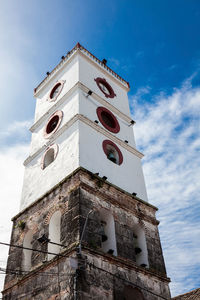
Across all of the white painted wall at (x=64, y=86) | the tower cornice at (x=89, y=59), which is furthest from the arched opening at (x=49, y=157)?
the tower cornice at (x=89, y=59)

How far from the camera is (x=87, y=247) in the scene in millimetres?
13562

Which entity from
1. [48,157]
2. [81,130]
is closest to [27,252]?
[48,157]

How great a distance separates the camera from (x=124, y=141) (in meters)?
20.9

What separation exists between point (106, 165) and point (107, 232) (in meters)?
3.74

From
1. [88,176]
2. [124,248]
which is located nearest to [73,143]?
[88,176]

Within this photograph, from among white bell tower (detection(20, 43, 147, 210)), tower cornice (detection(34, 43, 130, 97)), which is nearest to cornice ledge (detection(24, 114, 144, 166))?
white bell tower (detection(20, 43, 147, 210))

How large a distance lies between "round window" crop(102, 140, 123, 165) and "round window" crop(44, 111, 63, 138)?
3437 millimetres

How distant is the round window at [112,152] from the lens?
19344mm

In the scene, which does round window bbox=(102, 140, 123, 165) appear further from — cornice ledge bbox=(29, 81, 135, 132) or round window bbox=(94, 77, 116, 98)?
round window bbox=(94, 77, 116, 98)

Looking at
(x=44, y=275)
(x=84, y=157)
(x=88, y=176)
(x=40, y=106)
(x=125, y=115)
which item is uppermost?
(x=40, y=106)

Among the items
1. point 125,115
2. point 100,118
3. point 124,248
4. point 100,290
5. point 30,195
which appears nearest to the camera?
point 100,290

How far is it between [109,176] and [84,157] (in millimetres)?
1724

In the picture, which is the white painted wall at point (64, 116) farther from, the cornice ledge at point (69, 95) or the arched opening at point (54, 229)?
the arched opening at point (54, 229)

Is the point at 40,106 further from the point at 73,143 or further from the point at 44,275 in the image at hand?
the point at 44,275
